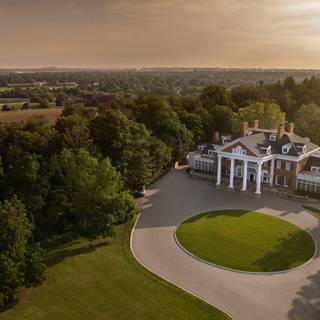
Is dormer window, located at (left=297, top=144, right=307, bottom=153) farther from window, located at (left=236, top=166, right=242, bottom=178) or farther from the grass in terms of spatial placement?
the grass

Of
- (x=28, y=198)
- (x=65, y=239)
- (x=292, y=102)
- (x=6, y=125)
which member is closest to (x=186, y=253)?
(x=65, y=239)

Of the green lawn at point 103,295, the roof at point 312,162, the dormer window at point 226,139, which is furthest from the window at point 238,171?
the green lawn at point 103,295

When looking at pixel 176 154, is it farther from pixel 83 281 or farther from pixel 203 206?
pixel 83 281

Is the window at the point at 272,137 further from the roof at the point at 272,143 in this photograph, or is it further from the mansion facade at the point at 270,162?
the roof at the point at 272,143

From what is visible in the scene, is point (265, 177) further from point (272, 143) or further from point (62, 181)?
point (62, 181)

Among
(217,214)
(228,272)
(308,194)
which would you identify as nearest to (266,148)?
(308,194)

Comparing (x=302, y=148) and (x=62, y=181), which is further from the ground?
(x=302, y=148)

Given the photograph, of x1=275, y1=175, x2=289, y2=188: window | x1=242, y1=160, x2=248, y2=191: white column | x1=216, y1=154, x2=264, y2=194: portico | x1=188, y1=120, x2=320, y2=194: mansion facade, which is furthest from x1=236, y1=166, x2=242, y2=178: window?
x1=275, y1=175, x2=289, y2=188: window
